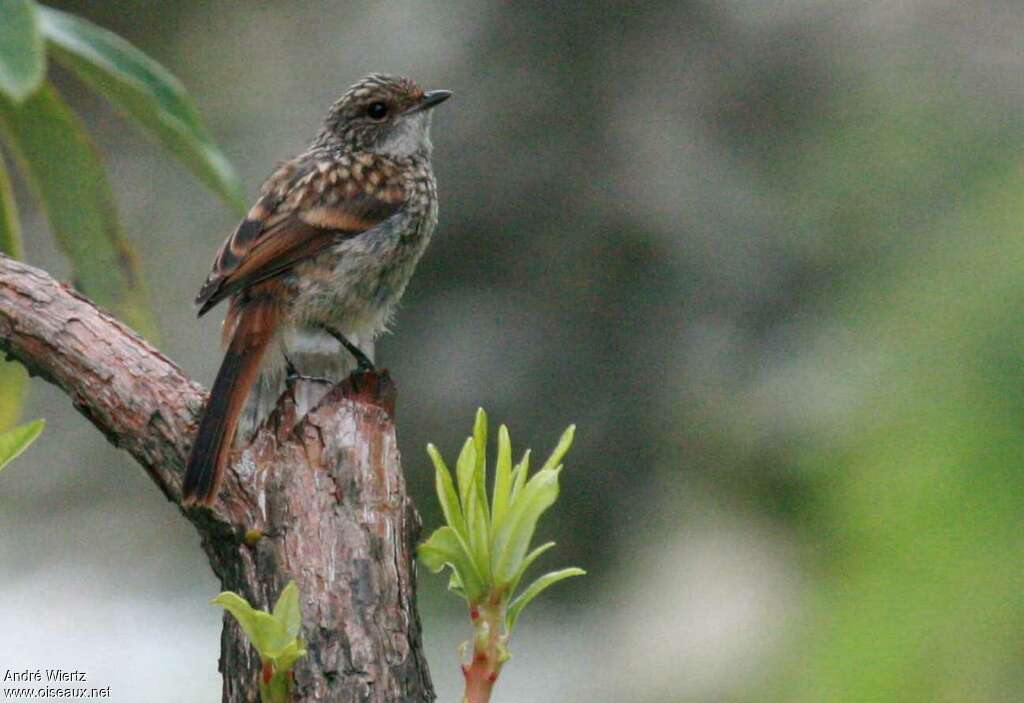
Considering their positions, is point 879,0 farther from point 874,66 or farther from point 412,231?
point 412,231

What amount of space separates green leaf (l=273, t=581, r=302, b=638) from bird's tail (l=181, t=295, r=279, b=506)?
1.65ft

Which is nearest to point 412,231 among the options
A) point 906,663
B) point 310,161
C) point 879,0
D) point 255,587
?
point 310,161

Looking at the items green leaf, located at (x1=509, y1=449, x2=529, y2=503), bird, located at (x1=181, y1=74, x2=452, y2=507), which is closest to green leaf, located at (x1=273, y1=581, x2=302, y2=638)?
green leaf, located at (x1=509, y1=449, x2=529, y2=503)

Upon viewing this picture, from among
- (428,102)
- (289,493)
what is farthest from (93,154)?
(289,493)

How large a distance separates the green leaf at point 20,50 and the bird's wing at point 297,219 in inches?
33.7

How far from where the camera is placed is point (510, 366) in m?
6.42

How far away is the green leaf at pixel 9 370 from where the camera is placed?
3018 mm

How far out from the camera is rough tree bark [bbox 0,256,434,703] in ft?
6.35

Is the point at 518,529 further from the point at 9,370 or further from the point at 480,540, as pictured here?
the point at 9,370

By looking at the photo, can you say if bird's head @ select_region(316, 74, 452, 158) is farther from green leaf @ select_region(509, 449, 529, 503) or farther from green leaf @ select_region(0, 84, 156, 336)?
green leaf @ select_region(509, 449, 529, 503)

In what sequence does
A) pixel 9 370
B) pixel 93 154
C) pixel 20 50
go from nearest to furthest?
pixel 20 50 → pixel 9 370 → pixel 93 154

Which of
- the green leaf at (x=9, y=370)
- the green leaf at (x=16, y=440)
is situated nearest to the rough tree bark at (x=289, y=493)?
the green leaf at (x=16, y=440)

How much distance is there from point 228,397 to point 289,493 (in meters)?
0.50

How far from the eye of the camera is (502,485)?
5.59 ft
